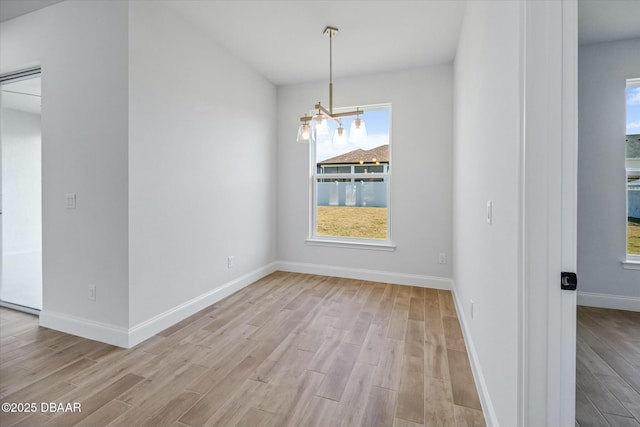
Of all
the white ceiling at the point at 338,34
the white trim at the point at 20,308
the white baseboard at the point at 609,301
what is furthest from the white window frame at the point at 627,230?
the white trim at the point at 20,308

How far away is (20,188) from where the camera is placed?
330 cm

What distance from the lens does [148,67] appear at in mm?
2316

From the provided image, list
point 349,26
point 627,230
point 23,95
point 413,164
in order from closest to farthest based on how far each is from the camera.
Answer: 1. point 349,26
2. point 627,230
3. point 23,95
4. point 413,164

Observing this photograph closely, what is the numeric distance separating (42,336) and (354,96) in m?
4.13

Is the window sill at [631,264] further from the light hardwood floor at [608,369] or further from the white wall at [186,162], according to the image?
the white wall at [186,162]

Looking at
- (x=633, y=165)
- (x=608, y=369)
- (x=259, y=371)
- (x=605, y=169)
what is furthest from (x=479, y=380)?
(x=633, y=165)

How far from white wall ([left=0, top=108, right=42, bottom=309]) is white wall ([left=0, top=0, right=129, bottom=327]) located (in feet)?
2.77

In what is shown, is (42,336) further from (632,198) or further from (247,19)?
(632,198)

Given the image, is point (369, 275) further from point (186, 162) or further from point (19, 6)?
point (19, 6)

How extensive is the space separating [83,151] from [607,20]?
4.69m

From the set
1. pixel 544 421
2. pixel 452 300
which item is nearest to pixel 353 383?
pixel 544 421

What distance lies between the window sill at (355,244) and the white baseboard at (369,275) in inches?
12.2

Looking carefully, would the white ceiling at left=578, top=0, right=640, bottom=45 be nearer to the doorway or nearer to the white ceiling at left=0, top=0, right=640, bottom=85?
the white ceiling at left=0, top=0, right=640, bottom=85

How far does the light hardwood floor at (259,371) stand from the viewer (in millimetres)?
1542
